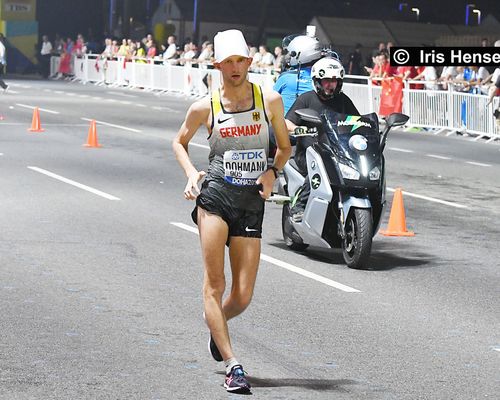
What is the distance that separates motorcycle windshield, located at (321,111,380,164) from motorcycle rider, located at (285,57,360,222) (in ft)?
0.40

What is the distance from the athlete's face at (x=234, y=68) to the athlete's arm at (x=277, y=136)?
26cm

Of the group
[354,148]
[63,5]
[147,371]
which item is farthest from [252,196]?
[63,5]

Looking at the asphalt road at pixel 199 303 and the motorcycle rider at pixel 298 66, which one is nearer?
the asphalt road at pixel 199 303

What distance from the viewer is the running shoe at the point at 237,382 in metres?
7.09

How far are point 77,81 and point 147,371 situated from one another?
5102 centimetres

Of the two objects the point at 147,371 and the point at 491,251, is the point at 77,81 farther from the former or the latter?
the point at 147,371

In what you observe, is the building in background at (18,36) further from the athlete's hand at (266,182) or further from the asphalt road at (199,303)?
the athlete's hand at (266,182)

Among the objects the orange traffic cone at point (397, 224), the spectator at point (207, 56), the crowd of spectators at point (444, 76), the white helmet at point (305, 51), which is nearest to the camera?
the white helmet at point (305, 51)

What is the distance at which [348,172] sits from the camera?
1175cm

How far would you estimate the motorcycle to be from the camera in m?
11.7

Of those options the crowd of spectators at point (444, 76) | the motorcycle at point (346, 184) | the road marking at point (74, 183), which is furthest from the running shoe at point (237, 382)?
the crowd of spectators at point (444, 76)

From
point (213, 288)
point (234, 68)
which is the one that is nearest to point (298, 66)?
point (234, 68)

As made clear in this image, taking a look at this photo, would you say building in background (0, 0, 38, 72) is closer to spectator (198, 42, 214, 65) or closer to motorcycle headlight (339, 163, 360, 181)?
spectator (198, 42, 214, 65)

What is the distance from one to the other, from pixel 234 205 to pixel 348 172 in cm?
431
